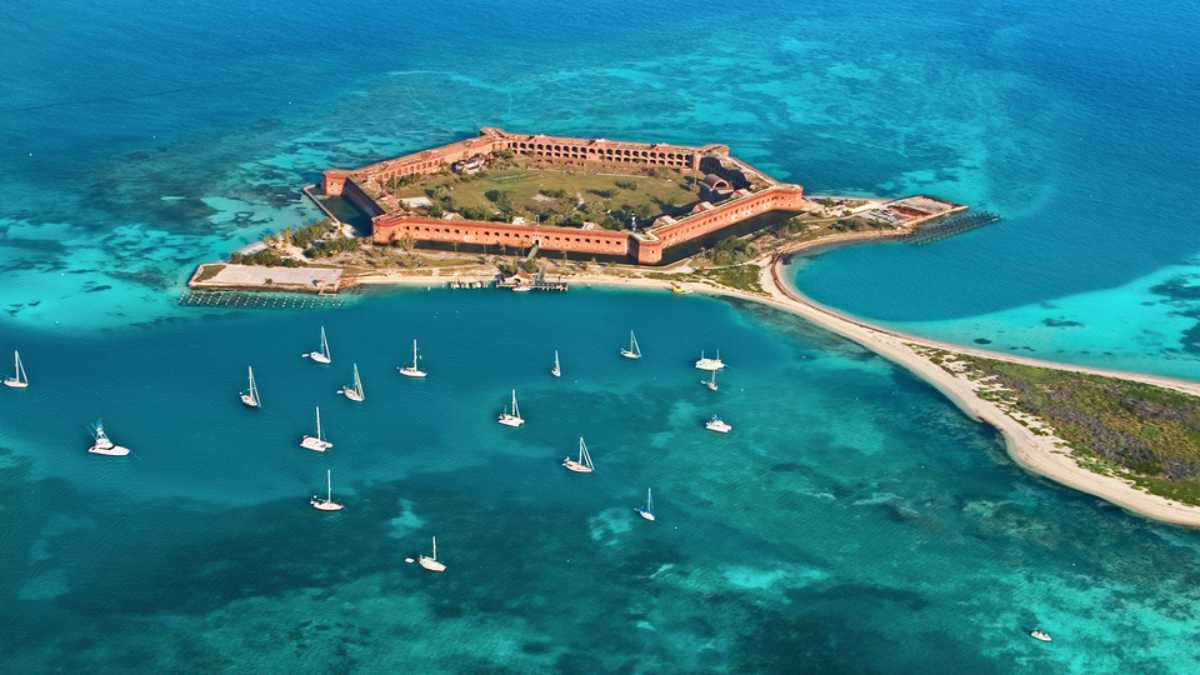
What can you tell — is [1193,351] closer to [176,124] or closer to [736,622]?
[736,622]

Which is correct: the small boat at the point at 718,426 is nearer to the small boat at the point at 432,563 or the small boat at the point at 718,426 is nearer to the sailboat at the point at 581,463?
the sailboat at the point at 581,463

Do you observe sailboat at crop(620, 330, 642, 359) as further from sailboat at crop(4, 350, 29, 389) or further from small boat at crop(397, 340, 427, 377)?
sailboat at crop(4, 350, 29, 389)

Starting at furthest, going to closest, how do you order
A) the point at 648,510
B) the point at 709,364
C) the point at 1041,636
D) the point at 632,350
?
A: 1. the point at 632,350
2. the point at 709,364
3. the point at 648,510
4. the point at 1041,636

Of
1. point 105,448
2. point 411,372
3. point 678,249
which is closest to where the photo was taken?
point 105,448

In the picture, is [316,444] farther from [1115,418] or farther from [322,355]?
[1115,418]

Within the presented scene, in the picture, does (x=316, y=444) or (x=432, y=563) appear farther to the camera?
(x=316, y=444)

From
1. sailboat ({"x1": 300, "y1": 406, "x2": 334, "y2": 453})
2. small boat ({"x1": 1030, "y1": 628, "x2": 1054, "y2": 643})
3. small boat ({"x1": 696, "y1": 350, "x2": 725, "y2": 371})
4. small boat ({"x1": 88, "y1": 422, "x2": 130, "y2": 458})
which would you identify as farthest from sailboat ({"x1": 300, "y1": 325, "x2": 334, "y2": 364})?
small boat ({"x1": 1030, "y1": 628, "x2": 1054, "y2": 643})


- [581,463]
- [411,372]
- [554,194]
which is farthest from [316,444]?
[554,194]
